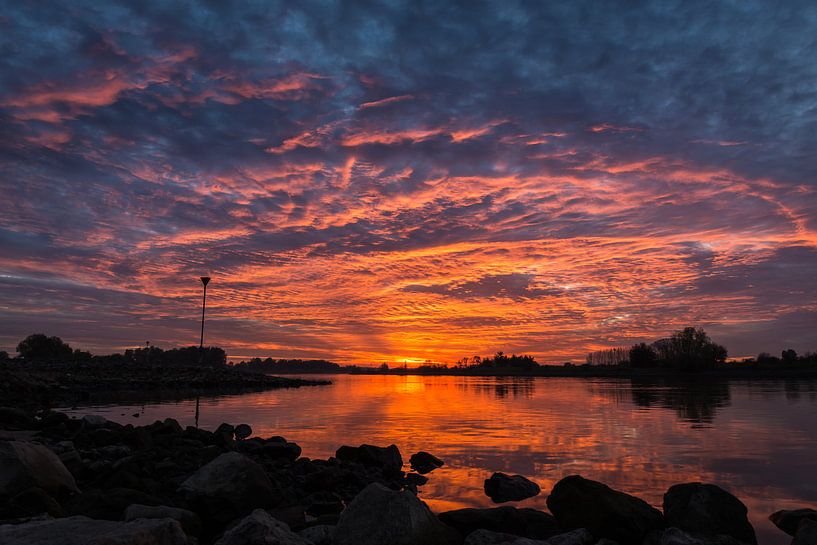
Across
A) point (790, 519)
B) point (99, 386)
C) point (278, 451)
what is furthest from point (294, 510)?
point (99, 386)

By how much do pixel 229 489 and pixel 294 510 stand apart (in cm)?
154

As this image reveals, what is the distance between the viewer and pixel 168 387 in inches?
2254

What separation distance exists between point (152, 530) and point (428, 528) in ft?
12.2

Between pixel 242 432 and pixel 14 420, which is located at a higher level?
pixel 14 420

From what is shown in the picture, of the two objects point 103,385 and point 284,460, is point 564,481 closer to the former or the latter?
point 284,460

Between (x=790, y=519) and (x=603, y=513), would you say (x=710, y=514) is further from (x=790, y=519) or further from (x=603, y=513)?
(x=790, y=519)

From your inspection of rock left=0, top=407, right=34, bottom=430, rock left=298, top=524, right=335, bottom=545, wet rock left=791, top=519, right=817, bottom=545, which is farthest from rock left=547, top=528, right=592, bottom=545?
rock left=0, top=407, right=34, bottom=430

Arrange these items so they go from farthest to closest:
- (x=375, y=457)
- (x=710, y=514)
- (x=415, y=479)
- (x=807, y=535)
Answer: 1. (x=375, y=457)
2. (x=415, y=479)
3. (x=710, y=514)
4. (x=807, y=535)

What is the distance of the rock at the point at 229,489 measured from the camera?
30.8 feet

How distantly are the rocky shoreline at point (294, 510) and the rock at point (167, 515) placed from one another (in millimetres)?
18

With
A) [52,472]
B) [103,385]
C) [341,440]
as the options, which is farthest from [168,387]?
[52,472]

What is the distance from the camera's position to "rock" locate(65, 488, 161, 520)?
8.29m

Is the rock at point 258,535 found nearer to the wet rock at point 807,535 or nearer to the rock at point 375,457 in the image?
the wet rock at point 807,535

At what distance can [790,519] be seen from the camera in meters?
9.81
